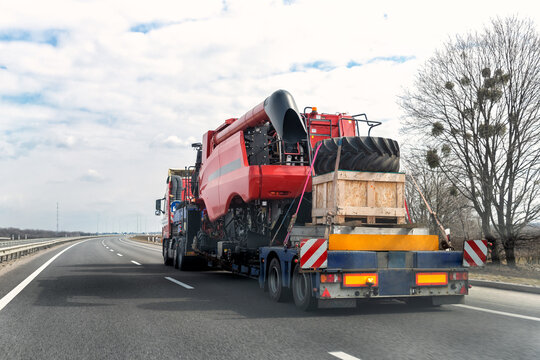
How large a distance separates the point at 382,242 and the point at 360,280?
768 millimetres

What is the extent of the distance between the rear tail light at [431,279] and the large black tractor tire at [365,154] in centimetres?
179

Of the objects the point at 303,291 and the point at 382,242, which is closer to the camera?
the point at 382,242

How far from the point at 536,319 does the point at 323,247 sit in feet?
10.3

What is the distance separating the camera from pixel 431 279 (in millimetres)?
7629

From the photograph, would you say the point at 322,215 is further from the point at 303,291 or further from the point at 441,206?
the point at 441,206

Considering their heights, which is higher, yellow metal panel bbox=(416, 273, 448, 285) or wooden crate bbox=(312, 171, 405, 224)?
wooden crate bbox=(312, 171, 405, 224)

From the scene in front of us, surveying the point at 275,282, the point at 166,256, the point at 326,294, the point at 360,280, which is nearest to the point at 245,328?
the point at 326,294

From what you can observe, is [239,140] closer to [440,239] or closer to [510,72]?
[440,239]

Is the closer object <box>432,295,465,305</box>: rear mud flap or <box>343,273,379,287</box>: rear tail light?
<box>343,273,379,287</box>: rear tail light

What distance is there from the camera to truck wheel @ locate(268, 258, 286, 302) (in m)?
8.56

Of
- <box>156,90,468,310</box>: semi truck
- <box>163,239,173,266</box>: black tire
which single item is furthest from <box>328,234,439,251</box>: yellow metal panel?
<box>163,239,173,266</box>: black tire

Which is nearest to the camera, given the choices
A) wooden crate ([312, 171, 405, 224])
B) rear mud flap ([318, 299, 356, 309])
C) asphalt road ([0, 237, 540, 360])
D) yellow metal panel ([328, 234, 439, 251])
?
asphalt road ([0, 237, 540, 360])

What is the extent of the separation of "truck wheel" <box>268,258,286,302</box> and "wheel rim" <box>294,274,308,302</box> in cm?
48

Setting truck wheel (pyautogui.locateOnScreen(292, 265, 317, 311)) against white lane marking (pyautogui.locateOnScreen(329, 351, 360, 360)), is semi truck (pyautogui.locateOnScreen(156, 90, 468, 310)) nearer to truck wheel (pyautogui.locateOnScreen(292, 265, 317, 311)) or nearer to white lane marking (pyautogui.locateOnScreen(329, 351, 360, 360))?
truck wheel (pyautogui.locateOnScreen(292, 265, 317, 311))
